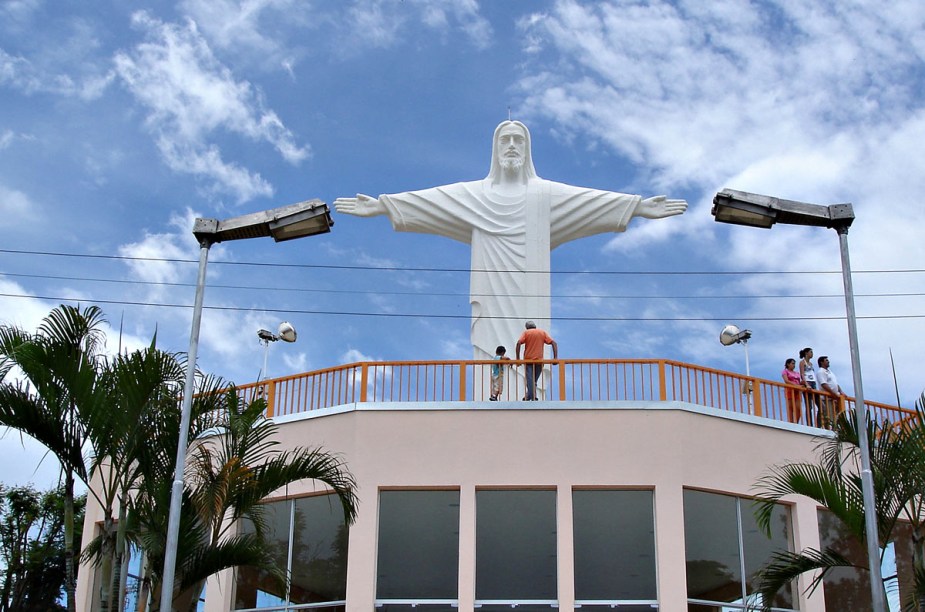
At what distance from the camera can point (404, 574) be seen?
663 inches

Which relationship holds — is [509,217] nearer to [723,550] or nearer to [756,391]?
[756,391]

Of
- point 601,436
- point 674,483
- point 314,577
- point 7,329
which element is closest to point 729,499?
point 674,483

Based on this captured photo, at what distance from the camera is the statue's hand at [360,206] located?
2122cm

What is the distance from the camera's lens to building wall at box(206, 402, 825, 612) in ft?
54.7

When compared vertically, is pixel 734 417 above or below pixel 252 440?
above

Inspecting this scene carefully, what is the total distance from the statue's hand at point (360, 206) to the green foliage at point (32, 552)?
42.3 feet

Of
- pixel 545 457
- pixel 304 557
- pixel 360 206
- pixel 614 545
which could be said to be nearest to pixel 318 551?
pixel 304 557

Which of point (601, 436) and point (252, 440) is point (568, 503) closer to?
point (601, 436)

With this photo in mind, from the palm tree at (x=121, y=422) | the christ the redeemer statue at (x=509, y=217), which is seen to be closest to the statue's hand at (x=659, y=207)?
the christ the redeemer statue at (x=509, y=217)

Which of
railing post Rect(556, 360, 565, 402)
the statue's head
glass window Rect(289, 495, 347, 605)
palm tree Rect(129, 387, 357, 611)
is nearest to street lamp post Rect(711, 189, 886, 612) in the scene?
railing post Rect(556, 360, 565, 402)

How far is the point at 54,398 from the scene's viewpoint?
40.4 ft

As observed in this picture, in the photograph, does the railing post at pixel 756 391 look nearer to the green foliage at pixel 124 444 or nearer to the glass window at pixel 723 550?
the glass window at pixel 723 550

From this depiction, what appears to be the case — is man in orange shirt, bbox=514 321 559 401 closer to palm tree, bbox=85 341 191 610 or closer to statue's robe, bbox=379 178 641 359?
statue's robe, bbox=379 178 641 359

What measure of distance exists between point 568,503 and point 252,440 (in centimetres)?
562
